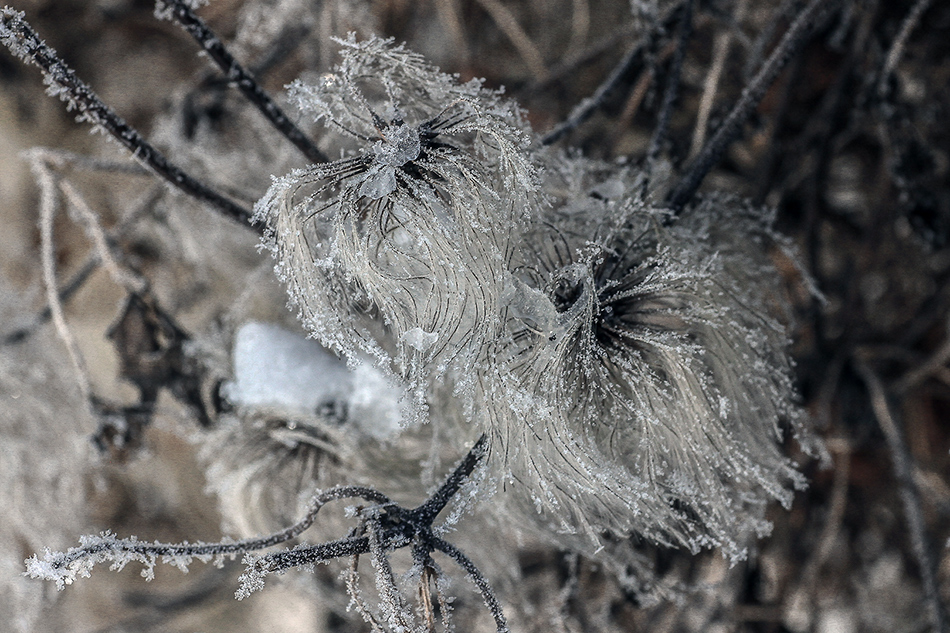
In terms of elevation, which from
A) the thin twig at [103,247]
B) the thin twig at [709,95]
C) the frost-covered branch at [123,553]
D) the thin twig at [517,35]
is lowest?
the frost-covered branch at [123,553]

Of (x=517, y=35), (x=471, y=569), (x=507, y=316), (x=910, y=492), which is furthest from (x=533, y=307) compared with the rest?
(x=517, y=35)

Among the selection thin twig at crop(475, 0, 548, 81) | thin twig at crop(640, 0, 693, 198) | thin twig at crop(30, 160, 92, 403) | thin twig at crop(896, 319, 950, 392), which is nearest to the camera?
thin twig at crop(640, 0, 693, 198)

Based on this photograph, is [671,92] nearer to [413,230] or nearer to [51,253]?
[413,230]

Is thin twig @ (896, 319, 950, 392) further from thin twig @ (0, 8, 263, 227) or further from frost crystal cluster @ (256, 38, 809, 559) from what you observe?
thin twig @ (0, 8, 263, 227)

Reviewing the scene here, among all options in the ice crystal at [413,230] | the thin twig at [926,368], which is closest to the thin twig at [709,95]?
the ice crystal at [413,230]

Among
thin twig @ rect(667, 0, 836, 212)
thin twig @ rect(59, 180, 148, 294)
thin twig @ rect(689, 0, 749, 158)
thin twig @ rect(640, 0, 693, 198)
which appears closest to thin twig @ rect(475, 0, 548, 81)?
thin twig @ rect(689, 0, 749, 158)

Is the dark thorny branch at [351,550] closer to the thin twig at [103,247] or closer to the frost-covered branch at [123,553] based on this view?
the frost-covered branch at [123,553]

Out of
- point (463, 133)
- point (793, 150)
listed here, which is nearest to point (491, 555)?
point (463, 133)
